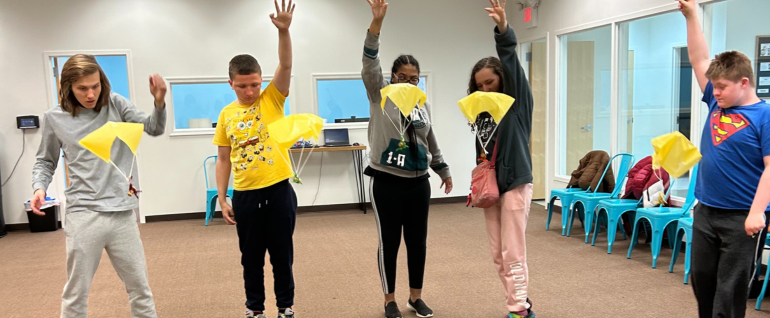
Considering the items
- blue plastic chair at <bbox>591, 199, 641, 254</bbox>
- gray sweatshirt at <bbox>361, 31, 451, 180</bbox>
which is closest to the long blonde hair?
Answer: gray sweatshirt at <bbox>361, 31, 451, 180</bbox>

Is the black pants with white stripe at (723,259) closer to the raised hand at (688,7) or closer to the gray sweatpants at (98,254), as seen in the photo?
the raised hand at (688,7)

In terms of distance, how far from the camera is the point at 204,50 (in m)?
6.24

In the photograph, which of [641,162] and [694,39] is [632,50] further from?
[694,39]

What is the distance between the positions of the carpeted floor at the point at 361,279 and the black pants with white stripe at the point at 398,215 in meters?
0.40

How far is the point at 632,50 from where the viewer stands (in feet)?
16.1

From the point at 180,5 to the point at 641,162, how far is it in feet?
17.2

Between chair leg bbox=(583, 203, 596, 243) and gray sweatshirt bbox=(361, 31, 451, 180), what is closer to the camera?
gray sweatshirt bbox=(361, 31, 451, 180)

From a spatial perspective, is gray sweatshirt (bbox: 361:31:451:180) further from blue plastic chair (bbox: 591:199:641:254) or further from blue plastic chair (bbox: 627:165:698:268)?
blue plastic chair (bbox: 591:199:641:254)

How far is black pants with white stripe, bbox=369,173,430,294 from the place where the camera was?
2.54 metres

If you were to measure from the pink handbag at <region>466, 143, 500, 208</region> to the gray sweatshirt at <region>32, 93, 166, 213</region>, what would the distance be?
140 centimetres

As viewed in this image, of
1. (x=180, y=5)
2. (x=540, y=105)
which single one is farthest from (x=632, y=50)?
(x=180, y=5)

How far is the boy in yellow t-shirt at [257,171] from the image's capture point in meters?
2.32

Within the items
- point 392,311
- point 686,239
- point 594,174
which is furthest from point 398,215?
point 594,174

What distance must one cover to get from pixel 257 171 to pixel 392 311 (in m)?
1.04
